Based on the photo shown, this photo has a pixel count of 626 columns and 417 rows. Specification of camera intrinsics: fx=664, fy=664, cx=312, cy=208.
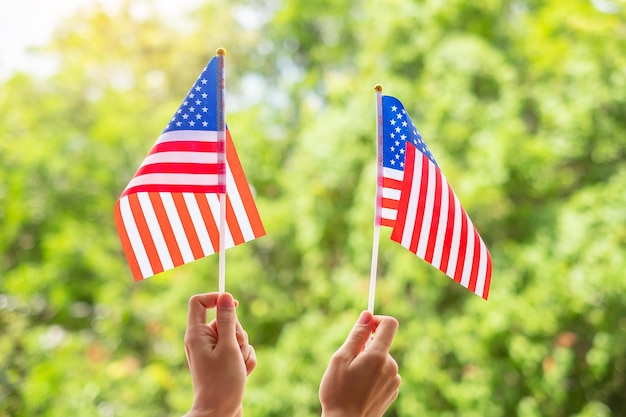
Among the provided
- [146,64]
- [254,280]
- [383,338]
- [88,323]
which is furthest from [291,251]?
[383,338]

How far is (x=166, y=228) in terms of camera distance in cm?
121

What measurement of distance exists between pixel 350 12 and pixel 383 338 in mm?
4287

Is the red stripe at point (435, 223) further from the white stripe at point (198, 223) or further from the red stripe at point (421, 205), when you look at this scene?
the white stripe at point (198, 223)

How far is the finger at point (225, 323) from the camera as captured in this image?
824 mm

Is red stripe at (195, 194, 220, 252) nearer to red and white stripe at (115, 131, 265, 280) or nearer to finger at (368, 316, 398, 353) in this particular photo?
red and white stripe at (115, 131, 265, 280)

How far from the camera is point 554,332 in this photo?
313cm

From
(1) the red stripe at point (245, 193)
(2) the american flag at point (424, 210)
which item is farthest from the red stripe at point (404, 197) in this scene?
(1) the red stripe at point (245, 193)

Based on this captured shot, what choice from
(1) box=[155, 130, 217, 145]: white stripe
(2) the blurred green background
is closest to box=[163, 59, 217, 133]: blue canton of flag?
(1) box=[155, 130, 217, 145]: white stripe

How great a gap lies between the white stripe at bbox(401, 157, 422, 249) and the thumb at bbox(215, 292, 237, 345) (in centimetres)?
45

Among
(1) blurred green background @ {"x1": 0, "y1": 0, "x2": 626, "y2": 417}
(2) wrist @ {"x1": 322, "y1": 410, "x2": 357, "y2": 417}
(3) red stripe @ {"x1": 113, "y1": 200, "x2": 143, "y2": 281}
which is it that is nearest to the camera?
(2) wrist @ {"x1": 322, "y1": 410, "x2": 357, "y2": 417}

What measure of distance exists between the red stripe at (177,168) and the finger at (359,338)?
40 cm

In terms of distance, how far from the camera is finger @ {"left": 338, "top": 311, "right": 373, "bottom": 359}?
818 mm

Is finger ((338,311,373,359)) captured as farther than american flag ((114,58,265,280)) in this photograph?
No

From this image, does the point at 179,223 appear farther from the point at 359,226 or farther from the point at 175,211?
the point at 359,226
